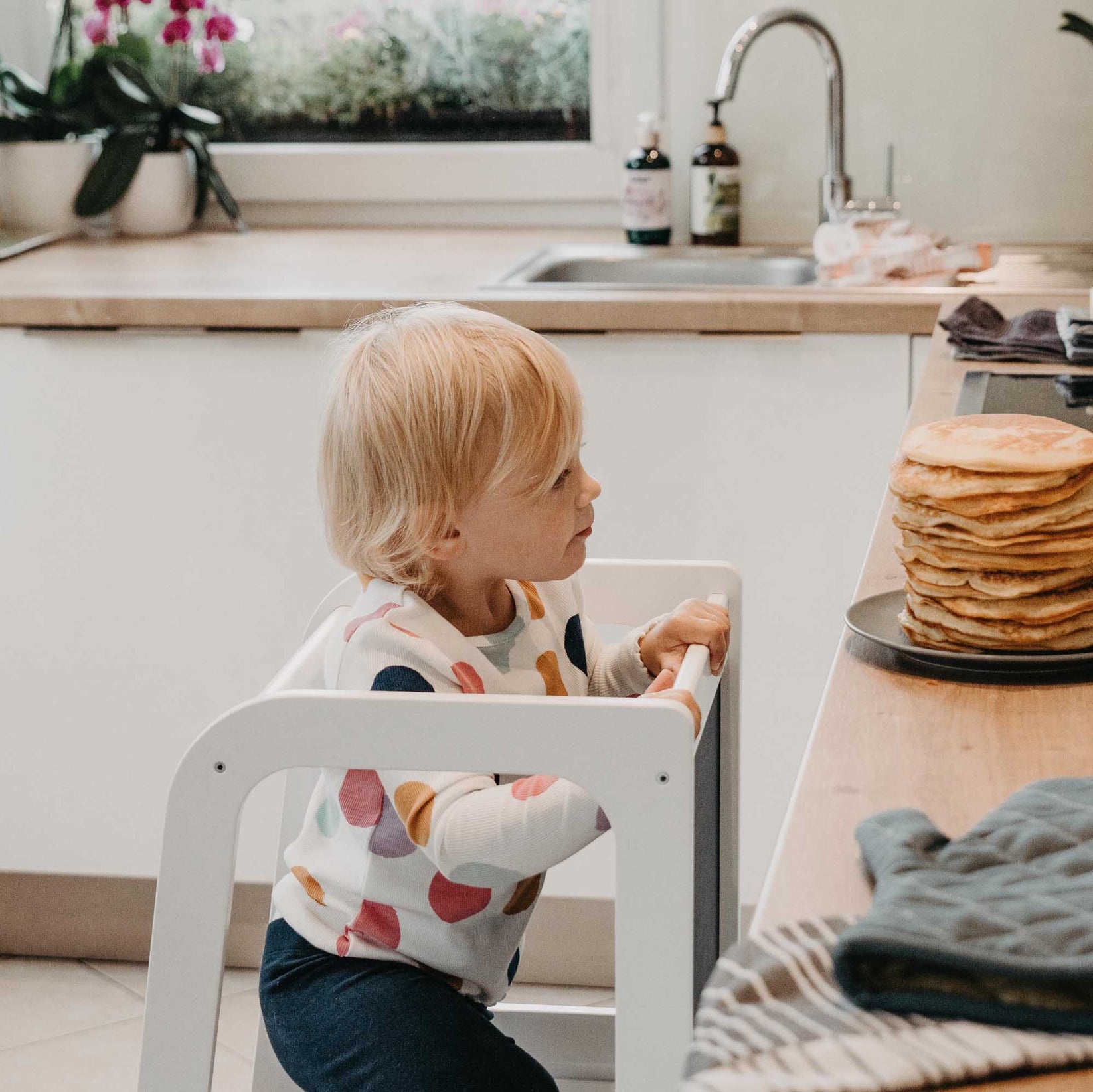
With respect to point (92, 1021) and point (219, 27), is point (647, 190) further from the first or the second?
point (92, 1021)

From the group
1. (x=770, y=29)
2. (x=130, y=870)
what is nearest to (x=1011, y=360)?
(x=770, y=29)

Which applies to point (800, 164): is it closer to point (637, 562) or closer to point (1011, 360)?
point (1011, 360)

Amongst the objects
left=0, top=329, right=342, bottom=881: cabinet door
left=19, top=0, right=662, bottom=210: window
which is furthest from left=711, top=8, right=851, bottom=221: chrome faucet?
left=0, top=329, right=342, bottom=881: cabinet door

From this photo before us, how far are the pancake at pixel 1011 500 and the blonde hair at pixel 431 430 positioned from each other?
1.17ft

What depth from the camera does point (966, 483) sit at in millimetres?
817

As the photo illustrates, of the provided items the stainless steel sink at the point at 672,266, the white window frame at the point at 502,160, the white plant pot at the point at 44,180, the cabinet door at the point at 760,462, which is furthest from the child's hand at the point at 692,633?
the white plant pot at the point at 44,180

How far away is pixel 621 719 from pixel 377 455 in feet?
1.06

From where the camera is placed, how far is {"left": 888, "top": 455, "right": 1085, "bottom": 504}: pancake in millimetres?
806

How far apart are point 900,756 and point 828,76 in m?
1.76

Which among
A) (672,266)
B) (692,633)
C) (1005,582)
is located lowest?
(692,633)

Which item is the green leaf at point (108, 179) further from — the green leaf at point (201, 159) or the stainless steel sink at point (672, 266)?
the stainless steel sink at point (672, 266)

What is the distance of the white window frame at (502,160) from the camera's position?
2531 mm

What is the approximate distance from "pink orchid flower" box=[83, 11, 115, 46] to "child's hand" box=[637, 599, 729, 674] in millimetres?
1945

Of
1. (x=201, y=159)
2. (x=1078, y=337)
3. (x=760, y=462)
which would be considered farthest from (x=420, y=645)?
(x=201, y=159)
